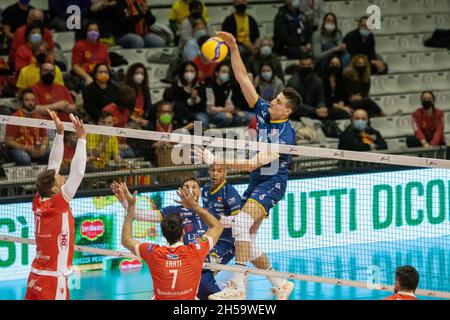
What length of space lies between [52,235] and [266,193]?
3.34 m

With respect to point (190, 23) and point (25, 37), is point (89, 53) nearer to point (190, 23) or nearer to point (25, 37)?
point (25, 37)

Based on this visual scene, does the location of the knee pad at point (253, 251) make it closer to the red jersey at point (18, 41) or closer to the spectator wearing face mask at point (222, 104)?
the spectator wearing face mask at point (222, 104)

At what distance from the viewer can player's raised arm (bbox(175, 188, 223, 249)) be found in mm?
10930

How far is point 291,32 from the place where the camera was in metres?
23.4

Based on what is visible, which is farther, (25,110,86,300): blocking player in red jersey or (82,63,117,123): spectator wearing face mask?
(82,63,117,123): spectator wearing face mask

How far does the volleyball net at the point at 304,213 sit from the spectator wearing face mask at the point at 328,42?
3941 millimetres

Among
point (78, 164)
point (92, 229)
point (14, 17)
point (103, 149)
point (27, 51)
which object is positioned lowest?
point (92, 229)

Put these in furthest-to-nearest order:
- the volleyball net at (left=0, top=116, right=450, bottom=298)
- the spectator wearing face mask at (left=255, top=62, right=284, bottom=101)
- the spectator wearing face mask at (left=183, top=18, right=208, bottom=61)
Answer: the spectator wearing face mask at (left=183, top=18, right=208, bottom=61) → the spectator wearing face mask at (left=255, top=62, right=284, bottom=101) → the volleyball net at (left=0, top=116, right=450, bottom=298)

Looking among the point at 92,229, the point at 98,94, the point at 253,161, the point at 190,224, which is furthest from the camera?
the point at 98,94

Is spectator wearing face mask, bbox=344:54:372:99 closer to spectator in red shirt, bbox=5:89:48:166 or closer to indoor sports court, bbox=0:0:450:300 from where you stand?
indoor sports court, bbox=0:0:450:300

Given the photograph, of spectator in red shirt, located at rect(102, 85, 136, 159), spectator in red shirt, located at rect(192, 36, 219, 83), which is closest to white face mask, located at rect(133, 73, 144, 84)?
spectator in red shirt, located at rect(102, 85, 136, 159)

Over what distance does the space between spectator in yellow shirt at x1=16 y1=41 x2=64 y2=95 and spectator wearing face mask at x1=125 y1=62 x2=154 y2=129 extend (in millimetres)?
1249

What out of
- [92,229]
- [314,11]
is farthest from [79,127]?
[314,11]
